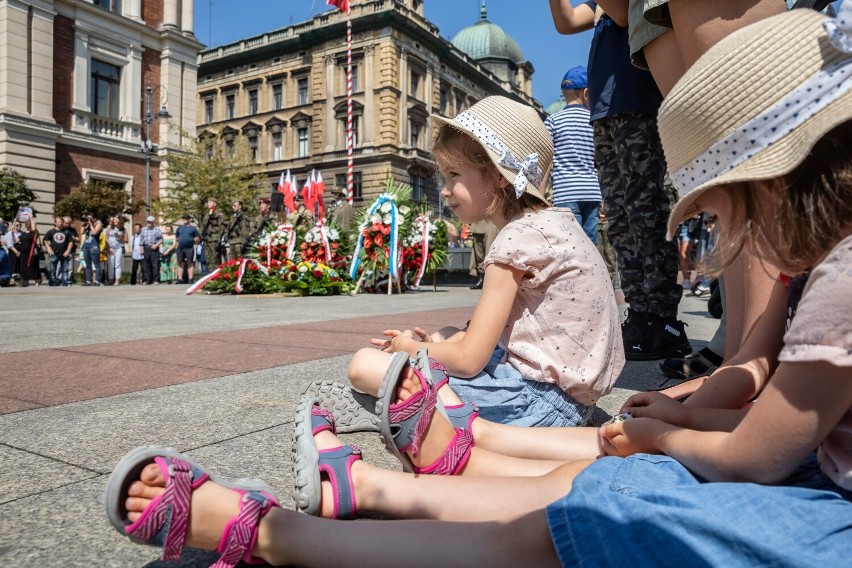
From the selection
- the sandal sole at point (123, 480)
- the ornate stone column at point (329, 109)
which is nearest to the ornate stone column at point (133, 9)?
the ornate stone column at point (329, 109)

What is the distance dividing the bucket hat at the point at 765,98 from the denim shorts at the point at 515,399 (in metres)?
0.82

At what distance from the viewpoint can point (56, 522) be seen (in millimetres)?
1194

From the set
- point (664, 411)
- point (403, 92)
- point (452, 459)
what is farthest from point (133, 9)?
point (664, 411)

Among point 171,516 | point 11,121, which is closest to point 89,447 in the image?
point 171,516

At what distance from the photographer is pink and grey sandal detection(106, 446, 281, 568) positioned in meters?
0.98

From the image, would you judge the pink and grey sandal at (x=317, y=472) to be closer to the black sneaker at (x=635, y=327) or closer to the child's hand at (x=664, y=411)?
the child's hand at (x=664, y=411)

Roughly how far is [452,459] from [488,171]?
91cm

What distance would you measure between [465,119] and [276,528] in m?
1.30

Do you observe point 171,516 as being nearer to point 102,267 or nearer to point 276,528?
point 276,528

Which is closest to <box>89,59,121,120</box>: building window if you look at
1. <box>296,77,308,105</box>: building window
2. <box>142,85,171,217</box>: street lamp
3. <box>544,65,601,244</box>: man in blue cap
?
<box>142,85,171,217</box>: street lamp

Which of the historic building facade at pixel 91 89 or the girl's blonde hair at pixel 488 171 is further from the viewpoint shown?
the historic building facade at pixel 91 89

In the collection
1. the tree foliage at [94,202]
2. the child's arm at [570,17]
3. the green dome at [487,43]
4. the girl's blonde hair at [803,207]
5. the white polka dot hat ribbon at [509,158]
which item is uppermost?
the green dome at [487,43]

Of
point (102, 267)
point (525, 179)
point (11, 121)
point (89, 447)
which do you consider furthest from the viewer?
point (11, 121)

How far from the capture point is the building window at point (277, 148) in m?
41.0
